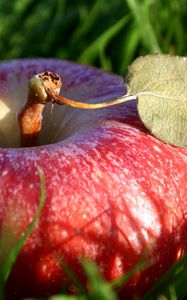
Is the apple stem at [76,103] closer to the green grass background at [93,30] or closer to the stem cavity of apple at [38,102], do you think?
the stem cavity of apple at [38,102]

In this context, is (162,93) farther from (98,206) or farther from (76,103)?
(98,206)

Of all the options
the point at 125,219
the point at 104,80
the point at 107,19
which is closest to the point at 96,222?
the point at 125,219

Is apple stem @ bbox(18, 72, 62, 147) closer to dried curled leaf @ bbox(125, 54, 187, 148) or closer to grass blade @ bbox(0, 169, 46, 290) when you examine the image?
dried curled leaf @ bbox(125, 54, 187, 148)

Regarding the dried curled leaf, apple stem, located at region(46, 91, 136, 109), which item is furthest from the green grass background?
apple stem, located at region(46, 91, 136, 109)

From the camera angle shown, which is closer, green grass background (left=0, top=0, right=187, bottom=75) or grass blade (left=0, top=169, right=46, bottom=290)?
grass blade (left=0, top=169, right=46, bottom=290)

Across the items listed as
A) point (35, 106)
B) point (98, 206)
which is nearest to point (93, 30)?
point (35, 106)

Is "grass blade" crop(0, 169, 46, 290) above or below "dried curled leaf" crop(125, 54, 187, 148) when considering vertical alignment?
below
